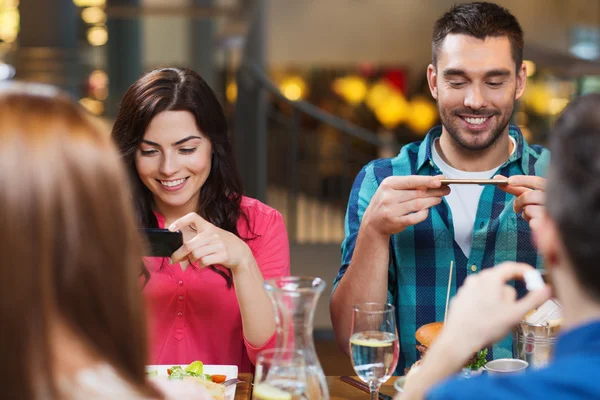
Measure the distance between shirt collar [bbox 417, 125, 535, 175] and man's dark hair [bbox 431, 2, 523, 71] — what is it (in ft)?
0.81

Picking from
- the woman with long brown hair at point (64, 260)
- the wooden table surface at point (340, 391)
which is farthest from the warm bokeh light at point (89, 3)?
the woman with long brown hair at point (64, 260)

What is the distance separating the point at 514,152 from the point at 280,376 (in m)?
1.44

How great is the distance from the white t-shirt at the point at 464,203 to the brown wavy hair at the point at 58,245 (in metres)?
1.62

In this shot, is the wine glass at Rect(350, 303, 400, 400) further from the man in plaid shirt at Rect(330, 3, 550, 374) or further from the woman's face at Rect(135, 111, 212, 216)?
the woman's face at Rect(135, 111, 212, 216)

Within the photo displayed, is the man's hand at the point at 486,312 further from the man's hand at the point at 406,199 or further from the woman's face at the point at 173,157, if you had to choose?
the woman's face at the point at 173,157

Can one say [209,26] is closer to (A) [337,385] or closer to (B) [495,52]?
(B) [495,52]

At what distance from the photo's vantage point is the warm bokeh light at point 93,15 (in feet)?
31.3

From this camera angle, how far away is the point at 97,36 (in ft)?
32.5

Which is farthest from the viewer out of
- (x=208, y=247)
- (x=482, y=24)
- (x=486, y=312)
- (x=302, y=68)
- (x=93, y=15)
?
(x=302, y=68)

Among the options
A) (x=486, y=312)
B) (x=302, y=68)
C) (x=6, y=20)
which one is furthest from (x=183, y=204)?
(x=302, y=68)

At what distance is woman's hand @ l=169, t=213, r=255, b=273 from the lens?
1.99m

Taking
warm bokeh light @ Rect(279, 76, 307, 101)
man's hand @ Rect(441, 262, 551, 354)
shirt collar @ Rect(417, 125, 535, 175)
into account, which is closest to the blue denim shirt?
man's hand @ Rect(441, 262, 551, 354)

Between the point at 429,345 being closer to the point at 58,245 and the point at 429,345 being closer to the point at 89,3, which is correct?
the point at 58,245

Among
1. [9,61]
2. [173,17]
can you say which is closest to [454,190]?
[9,61]
